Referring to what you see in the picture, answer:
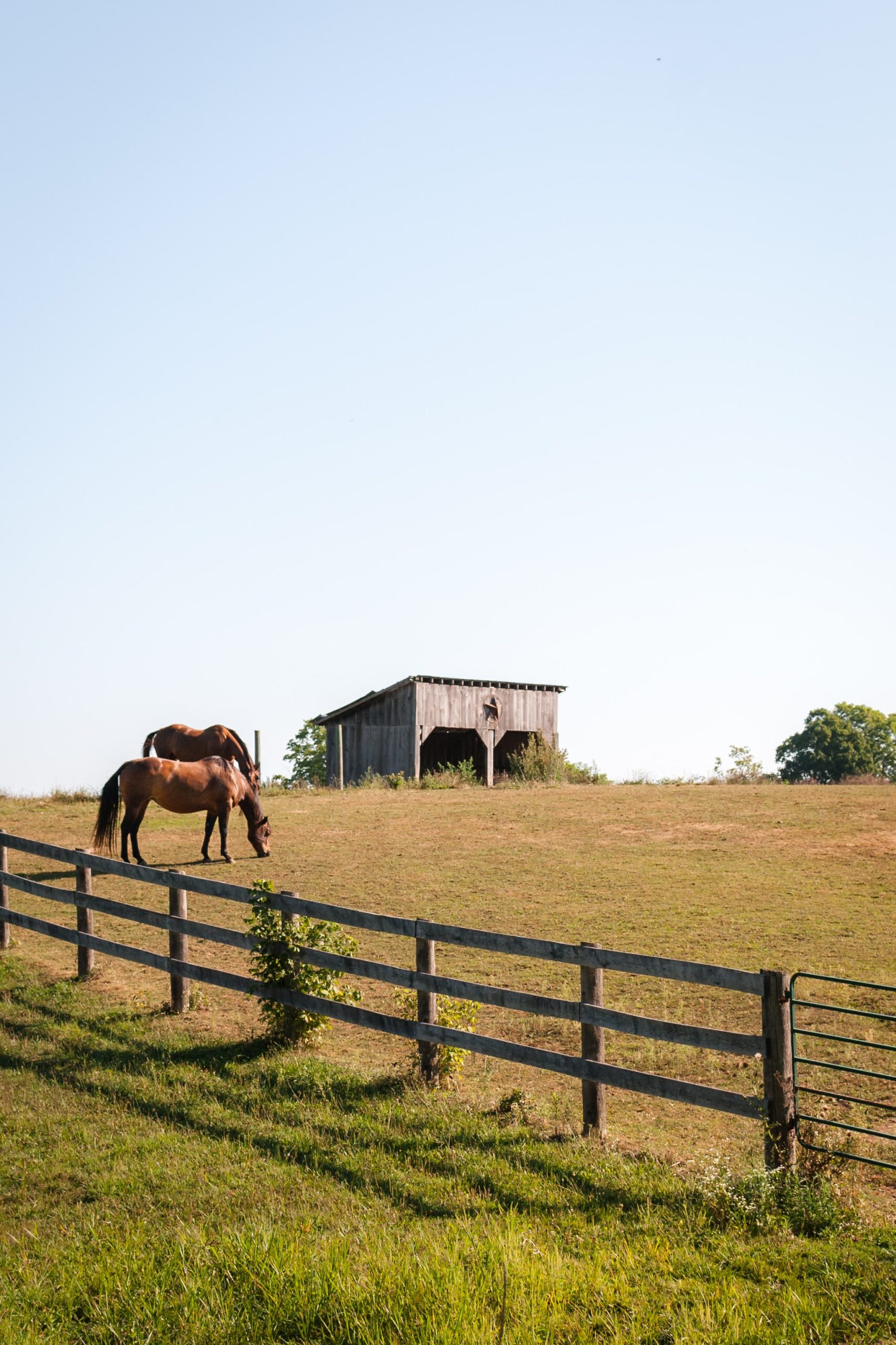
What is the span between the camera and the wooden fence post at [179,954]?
377 inches

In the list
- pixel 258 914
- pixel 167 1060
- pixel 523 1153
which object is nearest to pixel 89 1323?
pixel 523 1153

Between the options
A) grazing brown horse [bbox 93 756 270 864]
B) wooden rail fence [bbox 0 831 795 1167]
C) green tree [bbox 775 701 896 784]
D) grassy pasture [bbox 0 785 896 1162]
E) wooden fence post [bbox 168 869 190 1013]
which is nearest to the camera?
wooden rail fence [bbox 0 831 795 1167]

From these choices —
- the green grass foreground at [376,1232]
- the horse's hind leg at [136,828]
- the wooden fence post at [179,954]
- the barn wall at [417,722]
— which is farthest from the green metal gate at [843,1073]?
the barn wall at [417,722]

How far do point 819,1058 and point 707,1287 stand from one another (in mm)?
5181

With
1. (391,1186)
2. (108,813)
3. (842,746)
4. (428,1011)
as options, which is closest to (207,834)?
(108,813)

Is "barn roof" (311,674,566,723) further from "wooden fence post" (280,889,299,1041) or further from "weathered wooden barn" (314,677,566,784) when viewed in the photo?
"wooden fence post" (280,889,299,1041)

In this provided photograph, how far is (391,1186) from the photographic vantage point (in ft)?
18.4

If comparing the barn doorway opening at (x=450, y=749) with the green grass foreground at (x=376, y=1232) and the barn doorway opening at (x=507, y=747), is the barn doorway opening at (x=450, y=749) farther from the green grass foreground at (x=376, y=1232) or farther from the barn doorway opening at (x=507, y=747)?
the green grass foreground at (x=376, y=1232)

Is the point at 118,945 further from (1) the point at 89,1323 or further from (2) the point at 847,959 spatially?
(2) the point at 847,959

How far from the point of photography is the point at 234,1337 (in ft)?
13.9

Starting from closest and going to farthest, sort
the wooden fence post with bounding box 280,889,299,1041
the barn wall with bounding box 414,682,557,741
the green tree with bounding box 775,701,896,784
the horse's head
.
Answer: the wooden fence post with bounding box 280,889,299,1041, the horse's head, the barn wall with bounding box 414,682,557,741, the green tree with bounding box 775,701,896,784

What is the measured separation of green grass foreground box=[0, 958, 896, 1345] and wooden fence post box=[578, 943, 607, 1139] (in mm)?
322

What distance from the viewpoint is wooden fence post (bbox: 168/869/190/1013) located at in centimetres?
957

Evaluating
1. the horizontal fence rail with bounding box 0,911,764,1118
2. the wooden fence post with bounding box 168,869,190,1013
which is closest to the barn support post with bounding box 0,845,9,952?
the horizontal fence rail with bounding box 0,911,764,1118
